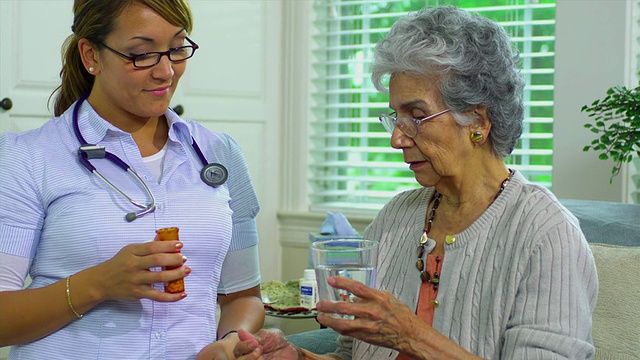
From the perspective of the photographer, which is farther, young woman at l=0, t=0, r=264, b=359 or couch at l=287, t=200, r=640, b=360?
couch at l=287, t=200, r=640, b=360

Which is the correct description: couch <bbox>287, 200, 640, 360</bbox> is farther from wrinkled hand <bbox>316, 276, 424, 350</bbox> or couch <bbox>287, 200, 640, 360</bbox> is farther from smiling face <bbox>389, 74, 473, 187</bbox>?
wrinkled hand <bbox>316, 276, 424, 350</bbox>

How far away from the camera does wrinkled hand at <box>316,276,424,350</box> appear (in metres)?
1.43

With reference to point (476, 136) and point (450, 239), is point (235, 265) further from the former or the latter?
point (476, 136)

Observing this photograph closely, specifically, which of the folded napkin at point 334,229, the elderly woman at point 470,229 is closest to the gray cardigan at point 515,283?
the elderly woman at point 470,229

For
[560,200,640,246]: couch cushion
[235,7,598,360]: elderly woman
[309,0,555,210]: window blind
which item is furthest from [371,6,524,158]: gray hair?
[309,0,555,210]: window blind

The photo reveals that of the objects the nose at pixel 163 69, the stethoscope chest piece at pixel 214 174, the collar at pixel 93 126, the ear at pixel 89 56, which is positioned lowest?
the stethoscope chest piece at pixel 214 174

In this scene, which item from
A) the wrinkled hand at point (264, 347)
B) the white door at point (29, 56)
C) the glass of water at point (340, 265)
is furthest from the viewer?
the white door at point (29, 56)

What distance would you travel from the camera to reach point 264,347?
1.72 meters

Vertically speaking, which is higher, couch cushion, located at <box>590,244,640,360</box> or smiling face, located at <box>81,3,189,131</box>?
smiling face, located at <box>81,3,189,131</box>

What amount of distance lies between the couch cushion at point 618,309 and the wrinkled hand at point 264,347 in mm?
772

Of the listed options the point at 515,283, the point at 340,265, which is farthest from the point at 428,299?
the point at 340,265

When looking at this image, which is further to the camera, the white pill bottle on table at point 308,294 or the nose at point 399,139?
the white pill bottle on table at point 308,294

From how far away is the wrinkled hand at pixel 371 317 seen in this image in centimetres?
143

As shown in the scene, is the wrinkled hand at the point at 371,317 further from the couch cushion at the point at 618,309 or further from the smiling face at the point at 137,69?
the couch cushion at the point at 618,309
